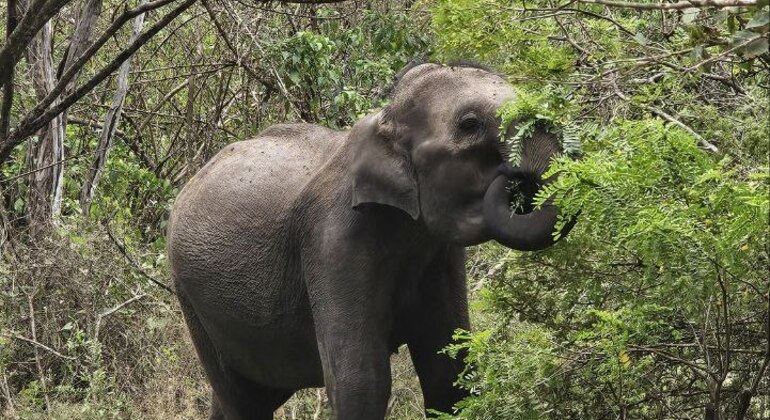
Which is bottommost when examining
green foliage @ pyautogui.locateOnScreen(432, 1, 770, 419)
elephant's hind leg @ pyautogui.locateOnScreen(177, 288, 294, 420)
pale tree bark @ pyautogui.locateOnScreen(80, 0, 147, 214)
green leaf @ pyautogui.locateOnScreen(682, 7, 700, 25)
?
elephant's hind leg @ pyautogui.locateOnScreen(177, 288, 294, 420)

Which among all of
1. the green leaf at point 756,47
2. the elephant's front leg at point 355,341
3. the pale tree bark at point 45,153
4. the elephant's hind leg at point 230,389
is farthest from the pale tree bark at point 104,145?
the green leaf at point 756,47

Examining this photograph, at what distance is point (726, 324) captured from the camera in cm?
531

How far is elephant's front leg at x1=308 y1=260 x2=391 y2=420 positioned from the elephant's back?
53 centimetres

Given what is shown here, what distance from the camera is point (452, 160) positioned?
6.30 m

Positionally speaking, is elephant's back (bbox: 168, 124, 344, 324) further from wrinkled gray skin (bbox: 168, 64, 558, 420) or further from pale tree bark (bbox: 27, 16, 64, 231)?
pale tree bark (bbox: 27, 16, 64, 231)

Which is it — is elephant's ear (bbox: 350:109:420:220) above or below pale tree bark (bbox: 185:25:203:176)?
below

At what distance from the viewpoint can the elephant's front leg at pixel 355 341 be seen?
264 inches

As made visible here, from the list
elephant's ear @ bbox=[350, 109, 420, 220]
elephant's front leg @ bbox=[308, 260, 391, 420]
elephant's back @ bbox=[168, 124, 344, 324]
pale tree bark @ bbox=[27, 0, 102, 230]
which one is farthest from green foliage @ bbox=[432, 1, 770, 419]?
pale tree bark @ bbox=[27, 0, 102, 230]

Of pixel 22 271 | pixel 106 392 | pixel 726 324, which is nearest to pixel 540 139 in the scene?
pixel 726 324

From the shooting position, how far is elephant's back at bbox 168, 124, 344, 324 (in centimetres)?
729

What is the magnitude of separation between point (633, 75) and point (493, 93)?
0.61 meters

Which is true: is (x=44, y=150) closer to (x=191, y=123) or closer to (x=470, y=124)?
(x=191, y=123)

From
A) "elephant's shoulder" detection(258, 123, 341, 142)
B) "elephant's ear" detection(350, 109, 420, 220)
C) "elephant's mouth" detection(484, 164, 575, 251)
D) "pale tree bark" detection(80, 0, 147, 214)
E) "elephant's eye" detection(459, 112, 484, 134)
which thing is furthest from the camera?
"pale tree bark" detection(80, 0, 147, 214)

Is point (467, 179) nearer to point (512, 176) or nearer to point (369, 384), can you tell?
point (512, 176)
